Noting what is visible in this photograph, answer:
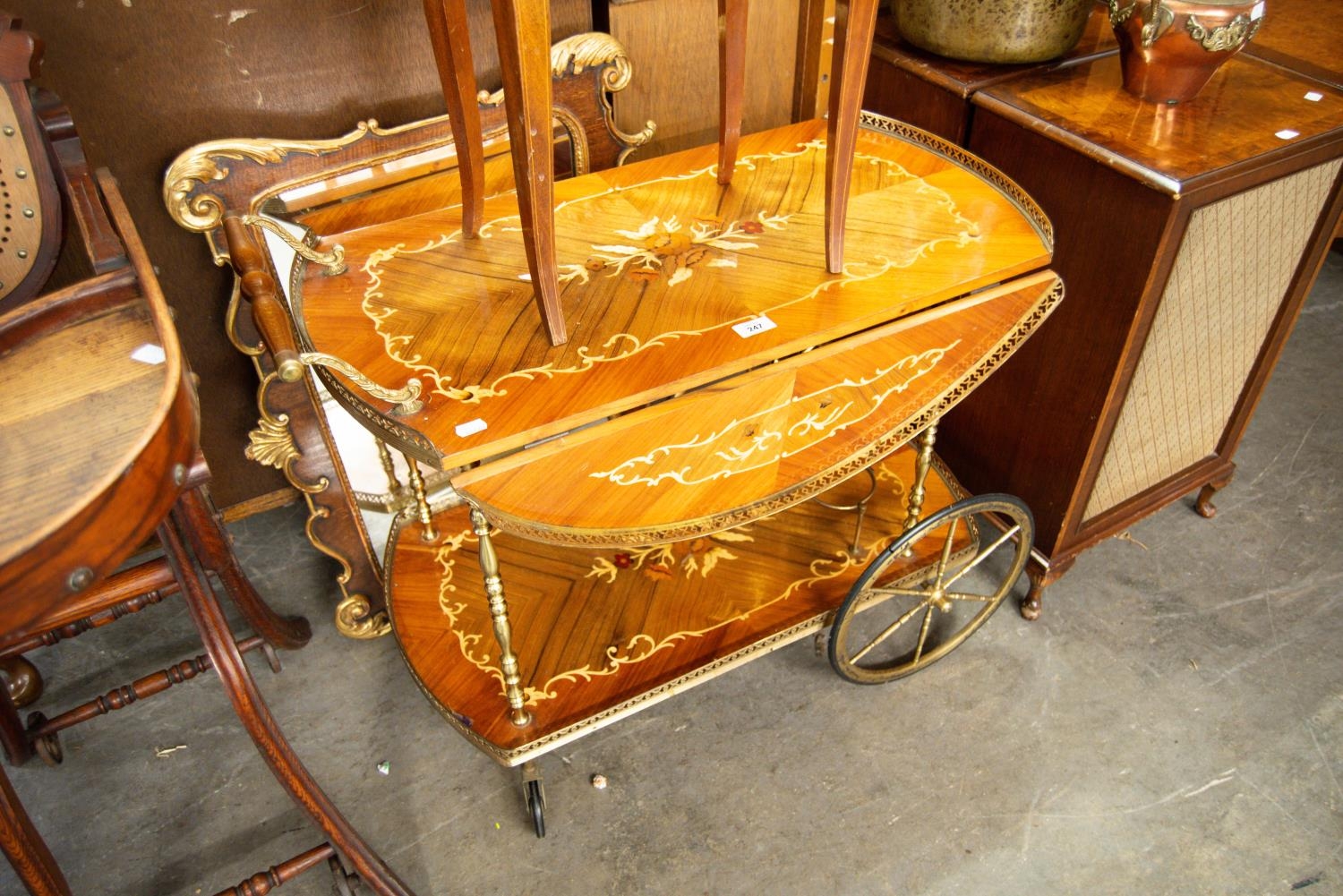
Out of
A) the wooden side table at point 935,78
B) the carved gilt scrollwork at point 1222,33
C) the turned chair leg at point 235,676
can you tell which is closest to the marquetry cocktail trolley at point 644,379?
the wooden side table at point 935,78

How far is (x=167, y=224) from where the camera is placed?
5.28 ft

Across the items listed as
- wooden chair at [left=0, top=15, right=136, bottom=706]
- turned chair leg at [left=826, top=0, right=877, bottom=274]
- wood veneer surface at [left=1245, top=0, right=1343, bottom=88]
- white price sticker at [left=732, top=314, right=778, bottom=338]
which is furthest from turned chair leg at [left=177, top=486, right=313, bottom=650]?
wood veneer surface at [left=1245, top=0, right=1343, bottom=88]

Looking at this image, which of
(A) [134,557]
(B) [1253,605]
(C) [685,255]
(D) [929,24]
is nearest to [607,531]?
(C) [685,255]

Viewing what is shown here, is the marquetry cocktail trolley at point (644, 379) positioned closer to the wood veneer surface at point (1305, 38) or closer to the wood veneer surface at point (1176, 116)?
the wood veneer surface at point (1176, 116)

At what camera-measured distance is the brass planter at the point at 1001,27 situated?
1697 mm

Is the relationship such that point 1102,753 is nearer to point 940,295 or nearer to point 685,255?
point 940,295

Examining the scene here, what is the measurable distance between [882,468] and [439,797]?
106cm

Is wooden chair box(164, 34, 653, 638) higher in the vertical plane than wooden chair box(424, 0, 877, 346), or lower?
lower

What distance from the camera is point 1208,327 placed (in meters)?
1.75

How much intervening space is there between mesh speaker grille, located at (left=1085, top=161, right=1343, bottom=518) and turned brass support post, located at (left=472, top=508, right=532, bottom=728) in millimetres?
1158

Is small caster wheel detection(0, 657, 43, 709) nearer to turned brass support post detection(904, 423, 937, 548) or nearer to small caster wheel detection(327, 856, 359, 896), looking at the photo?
small caster wheel detection(327, 856, 359, 896)

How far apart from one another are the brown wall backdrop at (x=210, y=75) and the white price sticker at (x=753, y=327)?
2.37 feet

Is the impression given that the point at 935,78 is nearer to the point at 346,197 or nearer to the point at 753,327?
the point at 753,327

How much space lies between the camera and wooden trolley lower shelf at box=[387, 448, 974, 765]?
1.56 m
